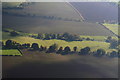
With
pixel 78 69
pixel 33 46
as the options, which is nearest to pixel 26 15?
pixel 33 46

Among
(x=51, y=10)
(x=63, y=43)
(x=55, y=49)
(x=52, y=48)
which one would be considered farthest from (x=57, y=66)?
(x=51, y=10)

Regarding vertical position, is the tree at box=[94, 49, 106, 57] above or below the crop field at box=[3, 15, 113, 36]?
below

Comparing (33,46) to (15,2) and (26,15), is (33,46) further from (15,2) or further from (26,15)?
(15,2)

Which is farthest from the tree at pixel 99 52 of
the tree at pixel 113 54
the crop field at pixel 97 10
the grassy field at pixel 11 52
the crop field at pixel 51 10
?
the grassy field at pixel 11 52

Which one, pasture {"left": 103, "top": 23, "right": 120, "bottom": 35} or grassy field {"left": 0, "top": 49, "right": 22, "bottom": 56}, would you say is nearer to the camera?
grassy field {"left": 0, "top": 49, "right": 22, "bottom": 56}

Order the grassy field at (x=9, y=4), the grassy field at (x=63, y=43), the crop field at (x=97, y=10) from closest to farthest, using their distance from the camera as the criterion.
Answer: the grassy field at (x=63, y=43)
the grassy field at (x=9, y=4)
the crop field at (x=97, y=10)

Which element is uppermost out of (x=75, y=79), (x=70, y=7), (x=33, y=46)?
(x=70, y=7)

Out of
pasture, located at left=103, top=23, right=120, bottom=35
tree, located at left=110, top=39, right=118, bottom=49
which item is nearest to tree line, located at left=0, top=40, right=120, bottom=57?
tree, located at left=110, top=39, right=118, bottom=49

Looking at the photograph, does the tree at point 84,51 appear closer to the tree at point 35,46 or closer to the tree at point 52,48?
the tree at point 52,48

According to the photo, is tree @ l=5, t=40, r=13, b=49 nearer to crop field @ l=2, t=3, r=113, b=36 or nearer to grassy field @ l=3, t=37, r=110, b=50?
grassy field @ l=3, t=37, r=110, b=50

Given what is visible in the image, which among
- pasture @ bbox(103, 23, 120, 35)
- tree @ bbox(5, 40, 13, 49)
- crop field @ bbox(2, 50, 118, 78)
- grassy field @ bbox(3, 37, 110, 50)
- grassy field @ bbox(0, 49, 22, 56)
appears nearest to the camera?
crop field @ bbox(2, 50, 118, 78)

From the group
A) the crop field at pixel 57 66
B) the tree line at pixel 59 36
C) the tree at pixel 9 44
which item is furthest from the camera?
the tree line at pixel 59 36
